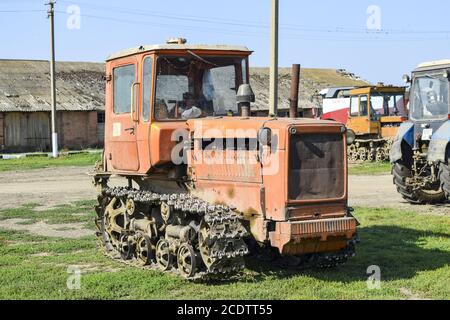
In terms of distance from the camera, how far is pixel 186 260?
8.49m

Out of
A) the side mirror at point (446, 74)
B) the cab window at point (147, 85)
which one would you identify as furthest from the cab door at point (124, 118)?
the side mirror at point (446, 74)

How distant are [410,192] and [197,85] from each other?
766 centimetres

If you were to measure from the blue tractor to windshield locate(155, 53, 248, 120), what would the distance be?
21.6ft

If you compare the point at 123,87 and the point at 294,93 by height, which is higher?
the point at 123,87

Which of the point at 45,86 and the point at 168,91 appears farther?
the point at 45,86

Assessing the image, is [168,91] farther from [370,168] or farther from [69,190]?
[370,168]

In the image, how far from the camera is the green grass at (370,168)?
2433 cm

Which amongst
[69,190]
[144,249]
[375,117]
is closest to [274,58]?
[144,249]

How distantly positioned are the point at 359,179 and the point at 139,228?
13.4m

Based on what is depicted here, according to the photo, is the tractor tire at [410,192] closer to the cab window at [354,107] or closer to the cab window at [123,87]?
the cab window at [123,87]

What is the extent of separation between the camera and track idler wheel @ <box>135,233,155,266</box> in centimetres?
940

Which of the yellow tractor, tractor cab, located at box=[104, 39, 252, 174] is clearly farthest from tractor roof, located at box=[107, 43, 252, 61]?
the yellow tractor

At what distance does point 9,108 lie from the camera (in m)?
38.2
